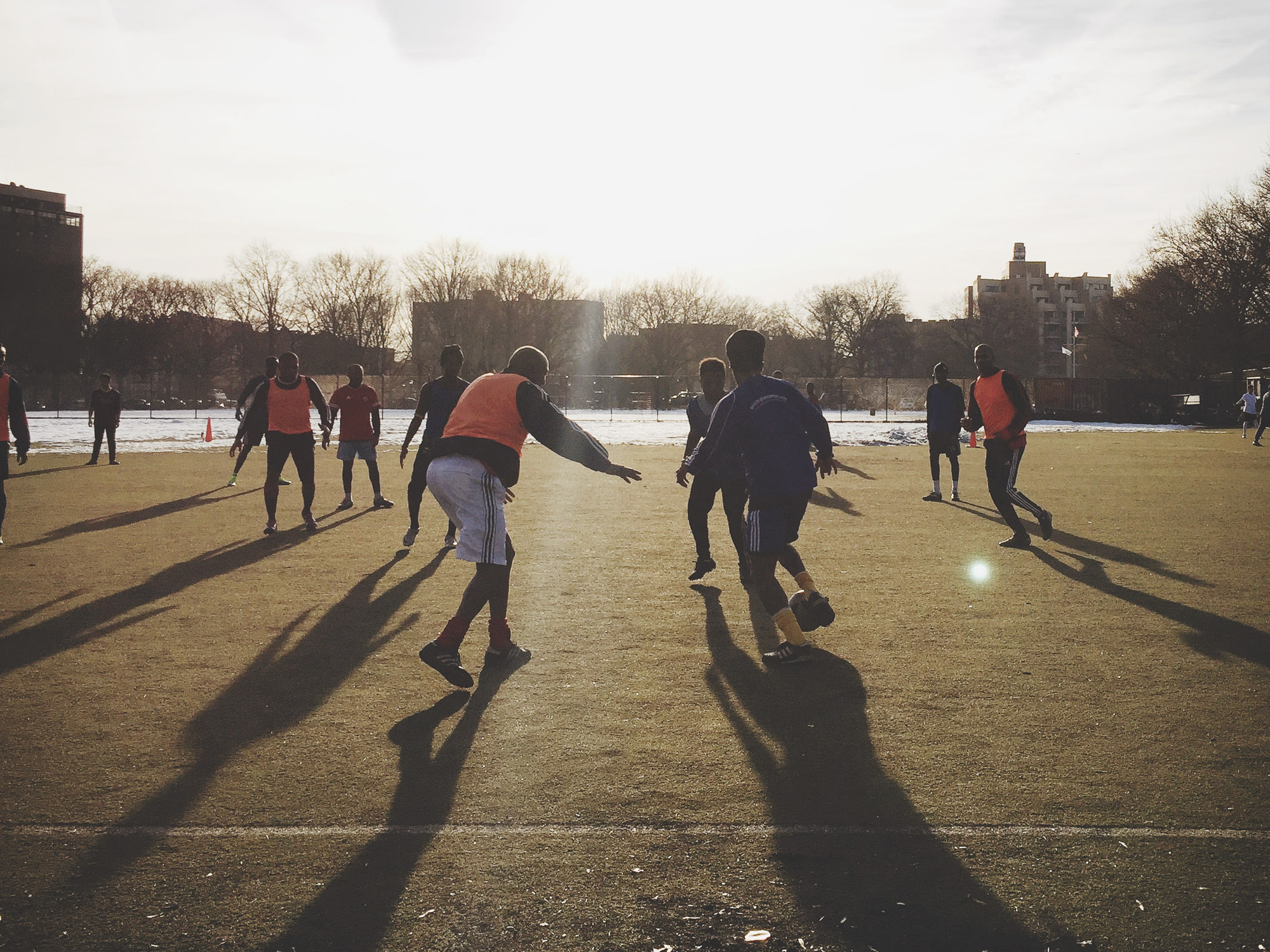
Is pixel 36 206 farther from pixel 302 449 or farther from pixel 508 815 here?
pixel 508 815

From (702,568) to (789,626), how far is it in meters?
2.71

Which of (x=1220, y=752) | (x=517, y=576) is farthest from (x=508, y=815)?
(x=517, y=576)

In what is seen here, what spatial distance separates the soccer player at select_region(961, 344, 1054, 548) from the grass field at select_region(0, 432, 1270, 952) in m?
1.08

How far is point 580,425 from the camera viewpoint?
1109 inches

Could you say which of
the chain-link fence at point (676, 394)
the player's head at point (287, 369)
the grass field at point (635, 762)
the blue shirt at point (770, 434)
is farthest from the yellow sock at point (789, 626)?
the chain-link fence at point (676, 394)

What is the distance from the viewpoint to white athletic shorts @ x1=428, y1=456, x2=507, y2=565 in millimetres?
5543

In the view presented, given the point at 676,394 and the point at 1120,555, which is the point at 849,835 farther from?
the point at 676,394

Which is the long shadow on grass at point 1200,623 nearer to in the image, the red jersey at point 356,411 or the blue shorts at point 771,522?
the blue shorts at point 771,522

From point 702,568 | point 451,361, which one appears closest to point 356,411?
point 451,361

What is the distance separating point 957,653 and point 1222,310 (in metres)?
59.9

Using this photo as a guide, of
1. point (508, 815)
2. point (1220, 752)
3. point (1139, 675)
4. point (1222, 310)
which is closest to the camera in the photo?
point (508, 815)

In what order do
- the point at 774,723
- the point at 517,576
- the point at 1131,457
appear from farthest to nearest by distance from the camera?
1. the point at 1131,457
2. the point at 517,576
3. the point at 774,723

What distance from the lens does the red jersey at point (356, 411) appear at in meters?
13.0

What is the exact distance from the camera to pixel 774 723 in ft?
15.9
